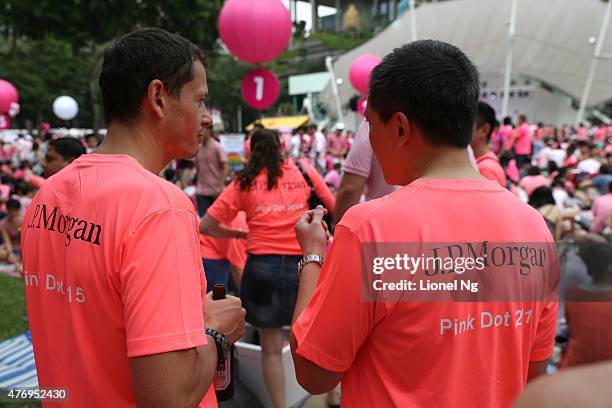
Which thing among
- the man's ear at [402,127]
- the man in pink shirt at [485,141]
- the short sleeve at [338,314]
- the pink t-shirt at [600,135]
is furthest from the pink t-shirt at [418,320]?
the pink t-shirt at [600,135]

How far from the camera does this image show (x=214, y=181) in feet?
23.2

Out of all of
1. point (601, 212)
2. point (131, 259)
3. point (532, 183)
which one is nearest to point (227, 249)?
point (131, 259)

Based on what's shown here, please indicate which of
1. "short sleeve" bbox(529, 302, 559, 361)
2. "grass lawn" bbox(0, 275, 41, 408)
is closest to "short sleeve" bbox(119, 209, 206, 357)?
"short sleeve" bbox(529, 302, 559, 361)

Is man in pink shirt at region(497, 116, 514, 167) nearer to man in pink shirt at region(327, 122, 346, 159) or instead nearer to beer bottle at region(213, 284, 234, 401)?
man in pink shirt at region(327, 122, 346, 159)

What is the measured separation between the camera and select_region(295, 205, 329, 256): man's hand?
1438mm

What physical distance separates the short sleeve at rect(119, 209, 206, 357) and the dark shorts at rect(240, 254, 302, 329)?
7.35 feet

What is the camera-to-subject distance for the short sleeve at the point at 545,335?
4.23ft

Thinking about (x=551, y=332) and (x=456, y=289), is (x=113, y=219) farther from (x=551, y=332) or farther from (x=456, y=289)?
(x=551, y=332)

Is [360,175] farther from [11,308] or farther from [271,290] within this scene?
[11,308]

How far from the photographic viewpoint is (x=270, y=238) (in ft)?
11.4

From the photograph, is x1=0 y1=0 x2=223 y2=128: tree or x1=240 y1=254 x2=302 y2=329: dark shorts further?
x1=0 y1=0 x2=223 y2=128: tree

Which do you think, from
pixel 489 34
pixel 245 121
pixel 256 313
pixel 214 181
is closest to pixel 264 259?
pixel 256 313

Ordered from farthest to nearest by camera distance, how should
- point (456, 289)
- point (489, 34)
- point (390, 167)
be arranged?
point (489, 34) < point (390, 167) < point (456, 289)

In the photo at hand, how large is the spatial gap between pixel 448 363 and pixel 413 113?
0.57m
